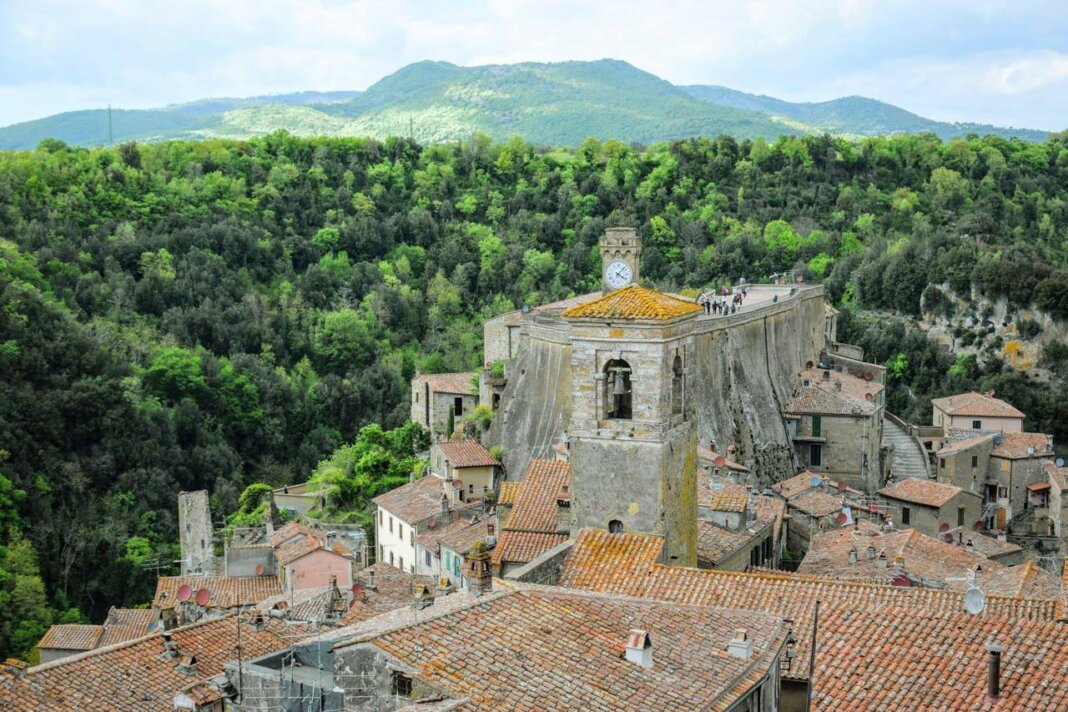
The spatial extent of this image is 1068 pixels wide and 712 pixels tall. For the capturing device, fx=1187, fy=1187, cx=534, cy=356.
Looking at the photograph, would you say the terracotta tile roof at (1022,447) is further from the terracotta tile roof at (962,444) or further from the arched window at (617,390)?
the arched window at (617,390)

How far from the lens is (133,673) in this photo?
15.8 metres

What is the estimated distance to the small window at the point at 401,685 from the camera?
10.7 metres

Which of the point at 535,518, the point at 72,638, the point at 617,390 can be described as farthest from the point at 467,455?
the point at 617,390

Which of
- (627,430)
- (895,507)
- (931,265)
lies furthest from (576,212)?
(627,430)

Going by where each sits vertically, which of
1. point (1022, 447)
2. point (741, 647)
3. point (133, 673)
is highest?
point (741, 647)

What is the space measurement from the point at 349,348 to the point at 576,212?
89.3 feet

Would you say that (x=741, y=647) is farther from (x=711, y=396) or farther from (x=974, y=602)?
(x=711, y=396)

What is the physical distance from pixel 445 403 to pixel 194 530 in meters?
11.9

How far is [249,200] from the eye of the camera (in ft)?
297

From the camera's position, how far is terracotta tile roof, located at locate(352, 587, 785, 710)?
1072cm

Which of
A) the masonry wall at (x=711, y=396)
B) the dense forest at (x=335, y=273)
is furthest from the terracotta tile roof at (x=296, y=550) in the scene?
the dense forest at (x=335, y=273)

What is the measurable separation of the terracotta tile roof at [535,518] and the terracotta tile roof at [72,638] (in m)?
15.9

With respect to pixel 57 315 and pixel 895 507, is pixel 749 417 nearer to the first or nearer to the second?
pixel 895 507

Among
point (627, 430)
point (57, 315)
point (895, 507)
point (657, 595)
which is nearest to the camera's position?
point (657, 595)
